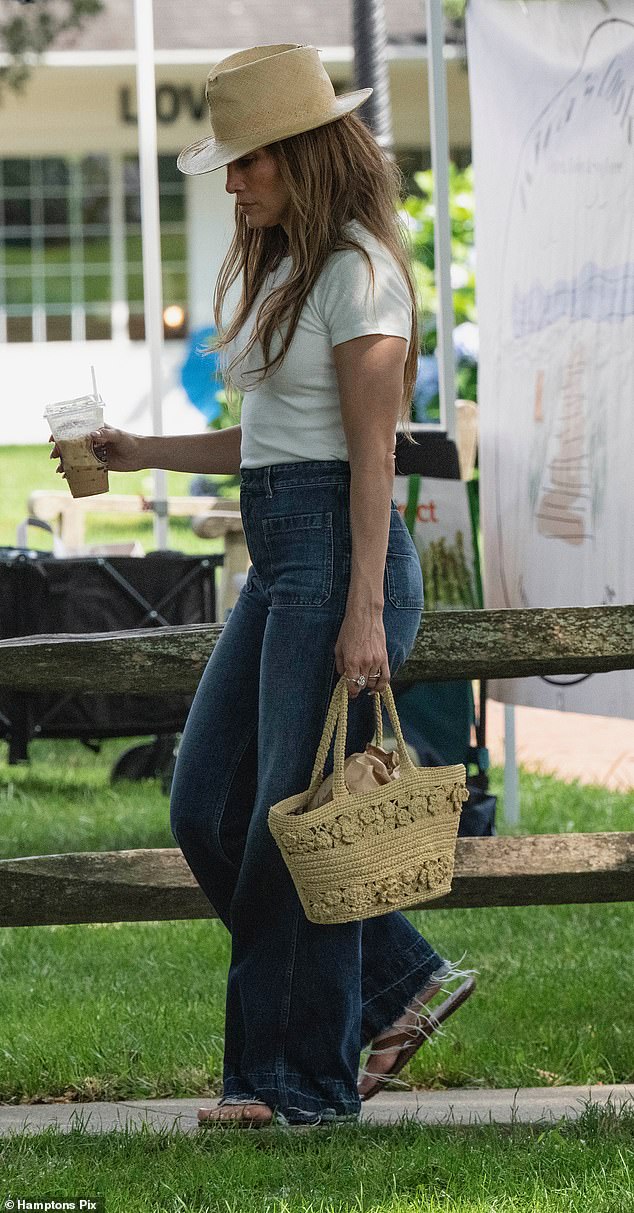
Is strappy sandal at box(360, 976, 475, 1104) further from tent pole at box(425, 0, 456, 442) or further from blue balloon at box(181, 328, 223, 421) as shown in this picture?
blue balloon at box(181, 328, 223, 421)

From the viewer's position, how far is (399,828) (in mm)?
2826

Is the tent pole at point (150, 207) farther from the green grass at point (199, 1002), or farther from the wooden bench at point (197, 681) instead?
the wooden bench at point (197, 681)

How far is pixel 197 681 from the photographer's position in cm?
339

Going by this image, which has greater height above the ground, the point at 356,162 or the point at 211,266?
the point at 211,266

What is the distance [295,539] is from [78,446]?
564mm

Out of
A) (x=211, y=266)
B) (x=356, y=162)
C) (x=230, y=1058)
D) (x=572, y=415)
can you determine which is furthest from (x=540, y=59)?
(x=211, y=266)

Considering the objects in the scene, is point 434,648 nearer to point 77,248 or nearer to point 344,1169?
point 344,1169

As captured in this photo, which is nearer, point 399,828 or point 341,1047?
point 399,828

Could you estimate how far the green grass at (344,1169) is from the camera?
2701 millimetres

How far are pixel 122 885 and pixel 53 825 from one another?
2.59 m

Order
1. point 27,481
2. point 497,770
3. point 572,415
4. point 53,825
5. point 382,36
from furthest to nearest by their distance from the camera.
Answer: point 27,481
point 382,36
point 497,770
point 53,825
point 572,415

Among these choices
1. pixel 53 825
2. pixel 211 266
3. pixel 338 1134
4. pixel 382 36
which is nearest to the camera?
pixel 338 1134

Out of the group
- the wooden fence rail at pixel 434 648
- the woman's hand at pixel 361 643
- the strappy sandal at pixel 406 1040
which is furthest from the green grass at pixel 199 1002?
the woman's hand at pixel 361 643

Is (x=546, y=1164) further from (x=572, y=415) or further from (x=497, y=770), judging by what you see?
(x=497, y=770)
